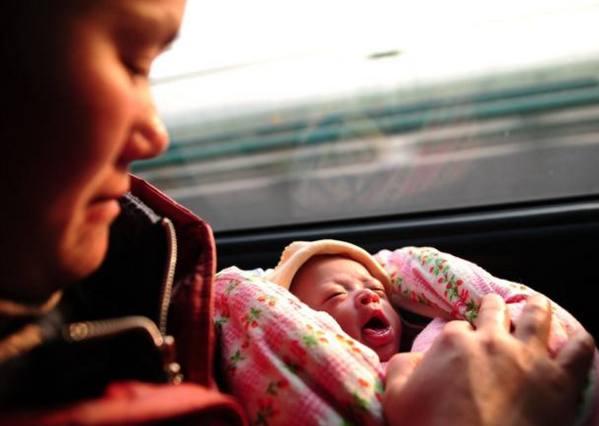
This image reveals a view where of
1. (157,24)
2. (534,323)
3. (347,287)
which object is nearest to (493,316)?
(534,323)

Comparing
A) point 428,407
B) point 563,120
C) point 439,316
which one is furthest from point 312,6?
point 428,407

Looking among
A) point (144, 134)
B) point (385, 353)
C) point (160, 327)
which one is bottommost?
point (385, 353)

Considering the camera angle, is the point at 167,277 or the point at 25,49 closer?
the point at 25,49

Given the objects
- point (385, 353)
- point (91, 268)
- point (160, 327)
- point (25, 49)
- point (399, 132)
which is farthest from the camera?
point (399, 132)

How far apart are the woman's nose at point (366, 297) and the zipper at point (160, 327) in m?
0.39

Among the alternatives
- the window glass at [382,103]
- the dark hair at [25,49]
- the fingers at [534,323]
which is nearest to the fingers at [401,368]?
the fingers at [534,323]

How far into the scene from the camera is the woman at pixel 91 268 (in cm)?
47

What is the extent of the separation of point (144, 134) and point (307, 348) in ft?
1.22

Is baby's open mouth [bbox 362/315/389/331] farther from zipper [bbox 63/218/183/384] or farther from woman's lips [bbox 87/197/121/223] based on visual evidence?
woman's lips [bbox 87/197/121/223]

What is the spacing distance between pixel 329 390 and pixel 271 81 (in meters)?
1.20

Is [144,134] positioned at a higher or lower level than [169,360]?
higher

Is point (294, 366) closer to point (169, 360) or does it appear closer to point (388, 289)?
point (169, 360)

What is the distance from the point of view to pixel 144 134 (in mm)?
552

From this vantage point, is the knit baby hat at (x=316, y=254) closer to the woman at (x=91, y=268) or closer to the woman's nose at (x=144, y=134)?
the woman at (x=91, y=268)
